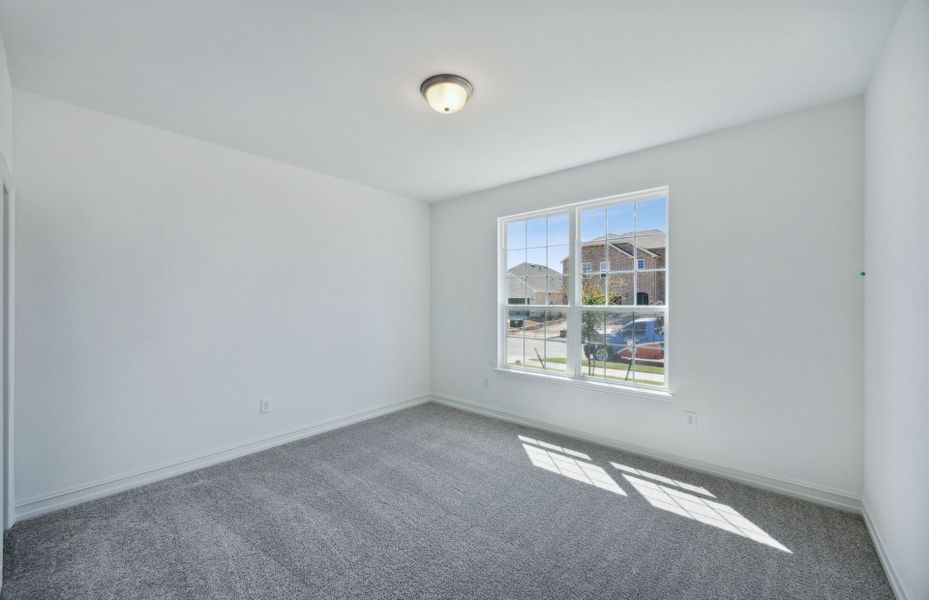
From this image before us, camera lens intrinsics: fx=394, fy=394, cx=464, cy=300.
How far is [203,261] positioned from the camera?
314cm

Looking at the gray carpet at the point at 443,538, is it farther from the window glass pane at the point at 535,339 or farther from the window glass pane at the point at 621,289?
the window glass pane at the point at 621,289

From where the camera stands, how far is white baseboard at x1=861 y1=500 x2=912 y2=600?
5.68 ft

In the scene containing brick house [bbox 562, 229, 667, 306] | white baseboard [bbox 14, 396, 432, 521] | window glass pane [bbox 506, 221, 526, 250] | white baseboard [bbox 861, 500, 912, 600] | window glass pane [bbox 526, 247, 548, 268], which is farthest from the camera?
window glass pane [bbox 506, 221, 526, 250]

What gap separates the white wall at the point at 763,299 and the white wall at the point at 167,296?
2.60m

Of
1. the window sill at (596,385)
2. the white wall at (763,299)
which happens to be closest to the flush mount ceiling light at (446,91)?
the white wall at (763,299)

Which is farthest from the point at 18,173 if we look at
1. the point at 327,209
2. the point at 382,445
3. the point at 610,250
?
the point at 610,250

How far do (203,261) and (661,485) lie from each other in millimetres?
3860

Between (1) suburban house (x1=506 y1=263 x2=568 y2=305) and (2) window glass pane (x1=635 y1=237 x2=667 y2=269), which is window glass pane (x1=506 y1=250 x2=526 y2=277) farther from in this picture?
(2) window glass pane (x1=635 y1=237 x2=667 y2=269)

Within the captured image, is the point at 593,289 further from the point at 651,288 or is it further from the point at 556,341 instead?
the point at 556,341

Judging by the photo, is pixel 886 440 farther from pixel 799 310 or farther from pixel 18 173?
pixel 18 173

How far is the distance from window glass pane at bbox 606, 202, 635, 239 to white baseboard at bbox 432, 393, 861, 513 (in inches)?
72.5

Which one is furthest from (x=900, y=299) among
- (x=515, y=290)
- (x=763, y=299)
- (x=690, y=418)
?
(x=515, y=290)

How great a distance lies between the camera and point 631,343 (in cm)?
349

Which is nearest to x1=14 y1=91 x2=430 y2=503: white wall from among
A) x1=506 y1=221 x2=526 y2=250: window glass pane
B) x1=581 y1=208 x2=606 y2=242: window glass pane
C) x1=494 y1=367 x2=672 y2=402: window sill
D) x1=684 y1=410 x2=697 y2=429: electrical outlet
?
x1=506 y1=221 x2=526 y2=250: window glass pane
